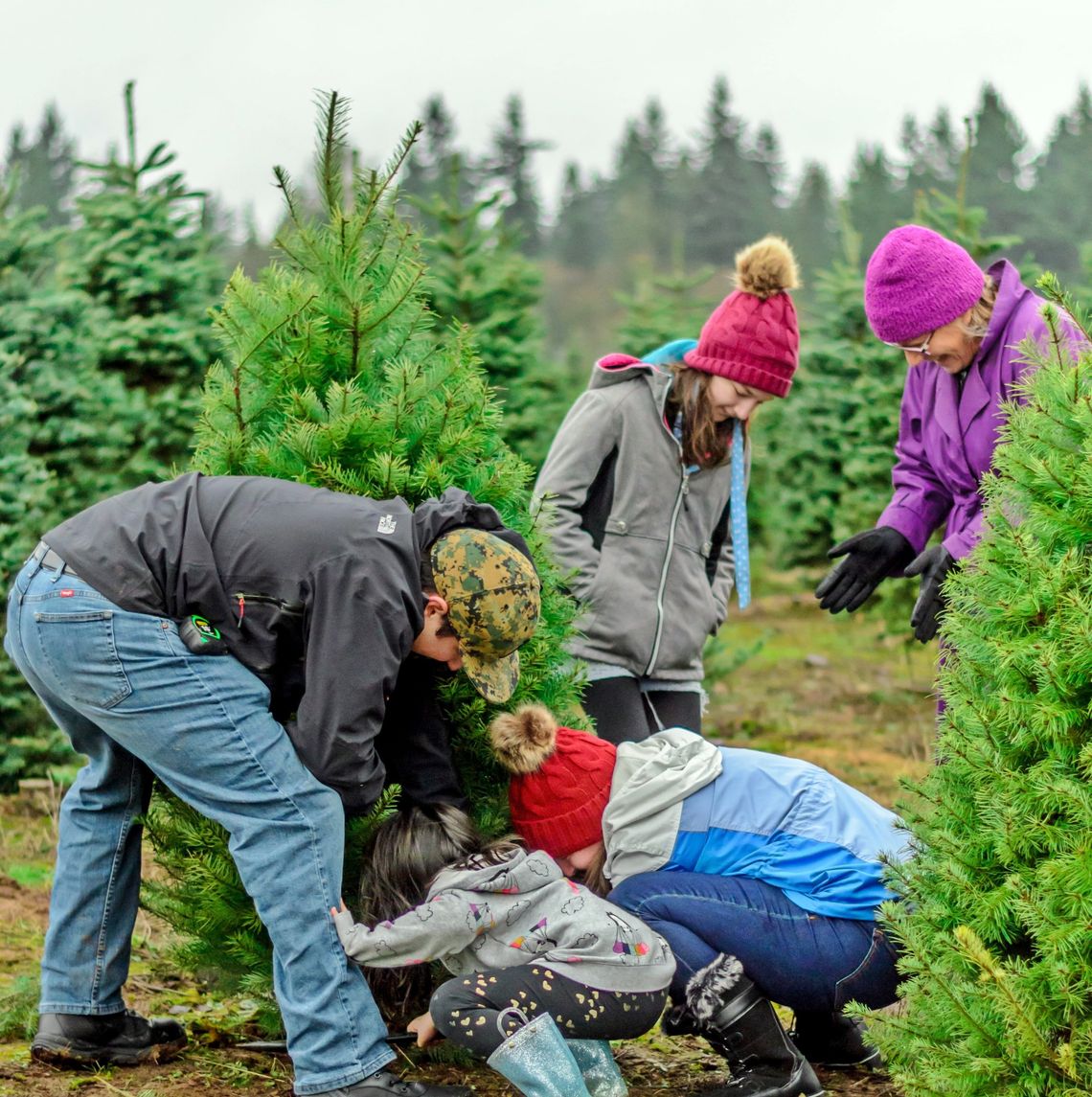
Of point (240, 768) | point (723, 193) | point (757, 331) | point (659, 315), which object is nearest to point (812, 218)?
point (723, 193)

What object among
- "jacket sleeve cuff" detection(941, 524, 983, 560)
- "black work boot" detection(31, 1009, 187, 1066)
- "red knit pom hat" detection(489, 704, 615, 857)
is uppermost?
"jacket sleeve cuff" detection(941, 524, 983, 560)

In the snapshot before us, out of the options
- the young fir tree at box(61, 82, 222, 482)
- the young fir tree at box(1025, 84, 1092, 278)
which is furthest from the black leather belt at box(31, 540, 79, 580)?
the young fir tree at box(1025, 84, 1092, 278)

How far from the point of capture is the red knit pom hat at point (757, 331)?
4230 millimetres

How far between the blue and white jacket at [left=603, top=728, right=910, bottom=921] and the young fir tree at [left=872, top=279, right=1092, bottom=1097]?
514 millimetres

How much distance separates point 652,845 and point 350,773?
821 millimetres

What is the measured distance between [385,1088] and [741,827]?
1.06m

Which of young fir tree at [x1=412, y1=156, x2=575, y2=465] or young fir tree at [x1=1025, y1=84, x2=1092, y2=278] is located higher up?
young fir tree at [x1=1025, y1=84, x2=1092, y2=278]

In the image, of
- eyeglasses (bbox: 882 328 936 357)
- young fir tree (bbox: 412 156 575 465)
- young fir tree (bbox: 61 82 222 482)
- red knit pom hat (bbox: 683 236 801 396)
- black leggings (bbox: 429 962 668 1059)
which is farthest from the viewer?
young fir tree (bbox: 412 156 575 465)

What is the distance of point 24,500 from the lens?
20.1 feet

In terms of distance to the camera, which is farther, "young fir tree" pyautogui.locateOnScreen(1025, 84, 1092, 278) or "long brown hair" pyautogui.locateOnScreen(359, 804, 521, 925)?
"young fir tree" pyautogui.locateOnScreen(1025, 84, 1092, 278)

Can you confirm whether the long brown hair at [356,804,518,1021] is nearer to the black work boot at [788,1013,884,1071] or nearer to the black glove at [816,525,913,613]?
the black work boot at [788,1013,884,1071]

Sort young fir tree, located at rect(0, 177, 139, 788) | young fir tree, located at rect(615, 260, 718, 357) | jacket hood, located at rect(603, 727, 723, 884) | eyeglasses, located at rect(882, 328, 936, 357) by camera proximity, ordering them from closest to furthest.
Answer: jacket hood, located at rect(603, 727, 723, 884) < eyeglasses, located at rect(882, 328, 936, 357) < young fir tree, located at rect(0, 177, 139, 788) < young fir tree, located at rect(615, 260, 718, 357)

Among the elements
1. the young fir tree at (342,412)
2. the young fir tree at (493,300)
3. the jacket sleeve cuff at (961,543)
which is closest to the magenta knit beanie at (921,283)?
the jacket sleeve cuff at (961,543)

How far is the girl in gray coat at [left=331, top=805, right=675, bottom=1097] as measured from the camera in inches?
115
